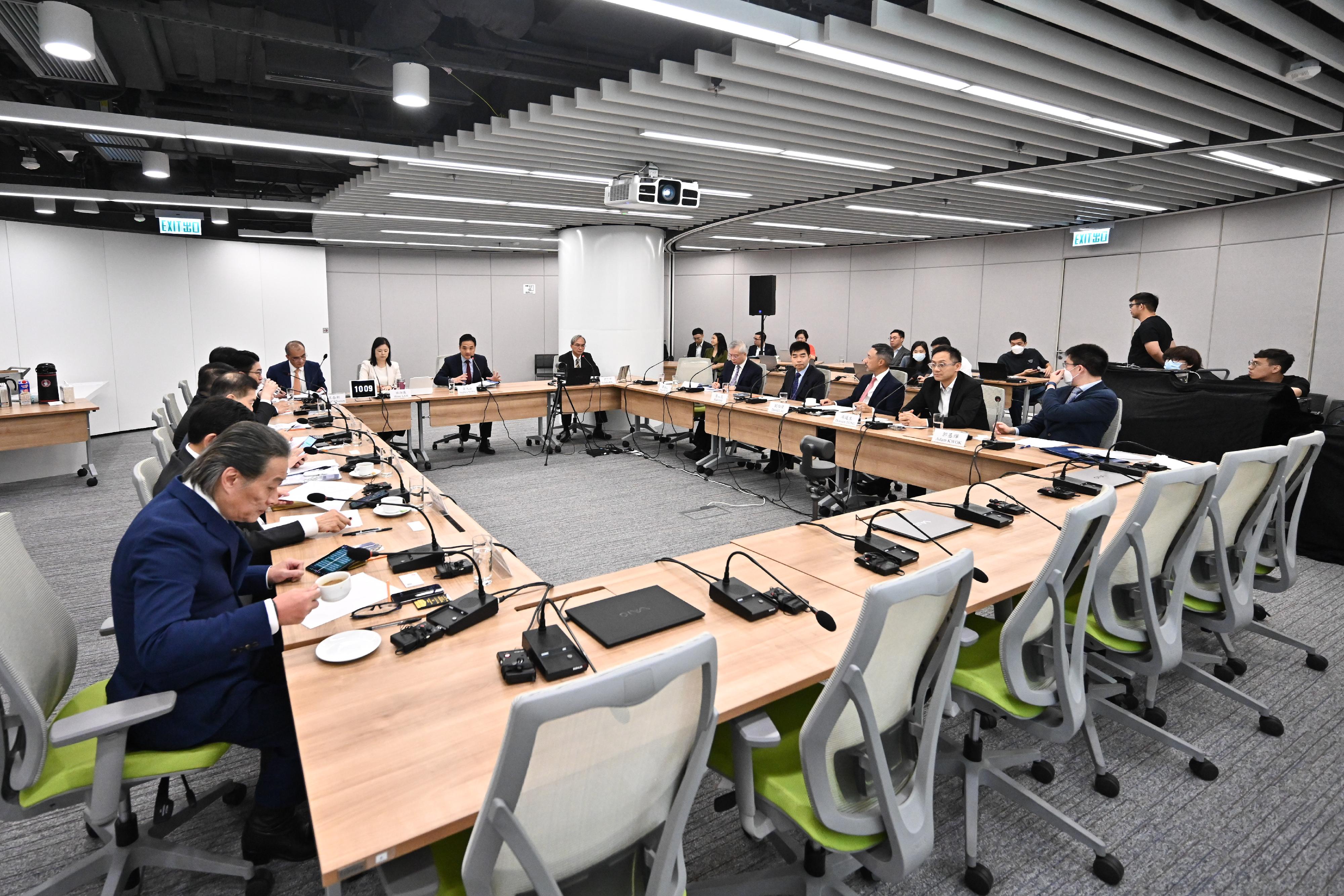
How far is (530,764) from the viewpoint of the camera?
1.02 metres

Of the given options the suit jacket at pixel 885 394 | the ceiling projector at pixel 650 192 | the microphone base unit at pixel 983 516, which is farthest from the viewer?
the ceiling projector at pixel 650 192

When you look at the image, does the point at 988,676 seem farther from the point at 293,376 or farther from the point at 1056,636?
the point at 293,376

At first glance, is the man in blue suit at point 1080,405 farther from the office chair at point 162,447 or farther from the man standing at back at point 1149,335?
the office chair at point 162,447

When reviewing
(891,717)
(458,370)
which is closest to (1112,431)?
(891,717)

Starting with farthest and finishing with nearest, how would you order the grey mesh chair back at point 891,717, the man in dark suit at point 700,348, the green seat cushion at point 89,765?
the man in dark suit at point 700,348
the green seat cushion at point 89,765
the grey mesh chair back at point 891,717

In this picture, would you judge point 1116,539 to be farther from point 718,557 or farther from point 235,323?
point 235,323

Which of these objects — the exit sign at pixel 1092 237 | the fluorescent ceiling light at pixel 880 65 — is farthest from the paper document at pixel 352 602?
the exit sign at pixel 1092 237

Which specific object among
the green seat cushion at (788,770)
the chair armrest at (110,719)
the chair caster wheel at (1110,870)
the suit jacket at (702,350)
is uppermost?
the suit jacket at (702,350)

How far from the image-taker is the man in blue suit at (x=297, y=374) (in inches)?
281

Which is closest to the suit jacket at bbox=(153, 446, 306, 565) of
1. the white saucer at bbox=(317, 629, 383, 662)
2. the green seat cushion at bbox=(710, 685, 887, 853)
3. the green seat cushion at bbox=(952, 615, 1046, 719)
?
the white saucer at bbox=(317, 629, 383, 662)

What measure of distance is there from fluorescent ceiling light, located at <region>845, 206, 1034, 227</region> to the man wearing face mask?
1680 millimetres

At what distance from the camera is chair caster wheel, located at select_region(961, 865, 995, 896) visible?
6.21 feet

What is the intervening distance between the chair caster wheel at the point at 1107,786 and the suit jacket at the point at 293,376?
7468 mm

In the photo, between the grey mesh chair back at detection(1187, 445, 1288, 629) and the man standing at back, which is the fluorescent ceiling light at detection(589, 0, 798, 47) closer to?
the grey mesh chair back at detection(1187, 445, 1288, 629)
